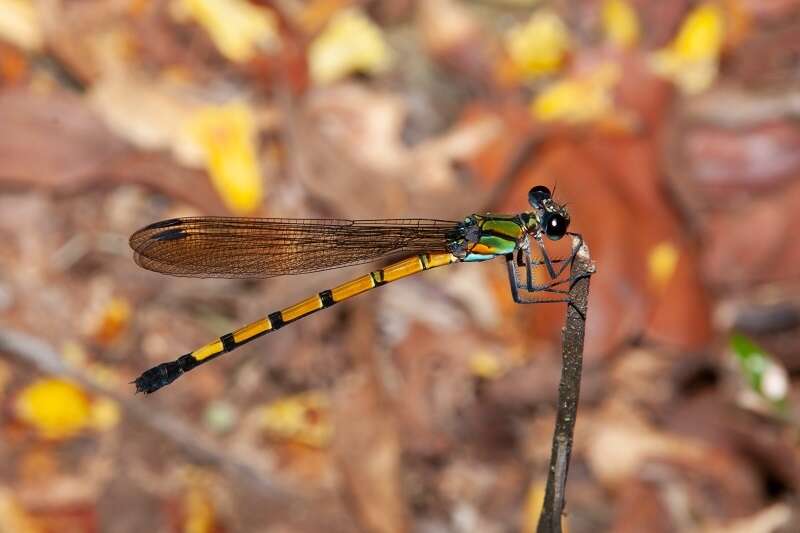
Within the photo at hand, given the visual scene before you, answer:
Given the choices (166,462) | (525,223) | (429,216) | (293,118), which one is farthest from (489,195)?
(166,462)

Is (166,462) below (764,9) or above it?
below

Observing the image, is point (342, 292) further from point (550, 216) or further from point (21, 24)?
point (21, 24)

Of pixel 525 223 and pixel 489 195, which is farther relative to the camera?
pixel 489 195

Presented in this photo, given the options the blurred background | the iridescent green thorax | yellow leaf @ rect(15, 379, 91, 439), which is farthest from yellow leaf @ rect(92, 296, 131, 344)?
the iridescent green thorax

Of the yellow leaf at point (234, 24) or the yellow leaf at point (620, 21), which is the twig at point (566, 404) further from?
the yellow leaf at point (620, 21)

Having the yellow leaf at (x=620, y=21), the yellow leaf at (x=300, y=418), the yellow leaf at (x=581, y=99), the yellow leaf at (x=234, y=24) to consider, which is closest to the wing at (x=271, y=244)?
the yellow leaf at (x=300, y=418)

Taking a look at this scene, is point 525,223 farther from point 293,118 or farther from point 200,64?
point 200,64

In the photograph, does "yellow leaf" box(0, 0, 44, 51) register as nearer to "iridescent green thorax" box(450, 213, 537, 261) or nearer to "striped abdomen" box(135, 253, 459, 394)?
"striped abdomen" box(135, 253, 459, 394)
